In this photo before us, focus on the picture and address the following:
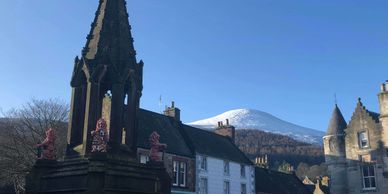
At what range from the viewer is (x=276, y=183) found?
171 feet

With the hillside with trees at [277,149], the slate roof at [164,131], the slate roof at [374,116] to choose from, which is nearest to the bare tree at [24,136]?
the slate roof at [164,131]

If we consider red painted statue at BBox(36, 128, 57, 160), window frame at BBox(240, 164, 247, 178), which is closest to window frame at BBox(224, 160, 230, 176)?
window frame at BBox(240, 164, 247, 178)

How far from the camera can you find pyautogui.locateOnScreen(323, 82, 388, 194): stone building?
39.9 metres

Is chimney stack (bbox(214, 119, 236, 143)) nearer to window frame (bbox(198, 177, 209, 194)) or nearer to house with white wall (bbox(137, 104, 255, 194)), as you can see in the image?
house with white wall (bbox(137, 104, 255, 194))

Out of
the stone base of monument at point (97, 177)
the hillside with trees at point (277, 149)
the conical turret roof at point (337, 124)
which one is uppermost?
the hillside with trees at point (277, 149)

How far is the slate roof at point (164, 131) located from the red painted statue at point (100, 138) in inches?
954

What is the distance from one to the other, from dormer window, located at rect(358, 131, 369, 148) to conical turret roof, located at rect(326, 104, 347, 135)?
114 inches

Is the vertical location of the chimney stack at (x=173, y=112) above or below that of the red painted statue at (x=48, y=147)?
above

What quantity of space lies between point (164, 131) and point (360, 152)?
1893 centimetres

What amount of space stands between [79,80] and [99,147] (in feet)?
8.86

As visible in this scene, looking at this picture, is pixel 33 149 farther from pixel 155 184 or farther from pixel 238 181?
pixel 155 184

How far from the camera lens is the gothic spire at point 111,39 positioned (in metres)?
12.0

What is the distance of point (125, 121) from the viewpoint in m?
12.3

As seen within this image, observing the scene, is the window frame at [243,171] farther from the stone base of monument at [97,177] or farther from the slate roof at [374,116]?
the stone base of monument at [97,177]
